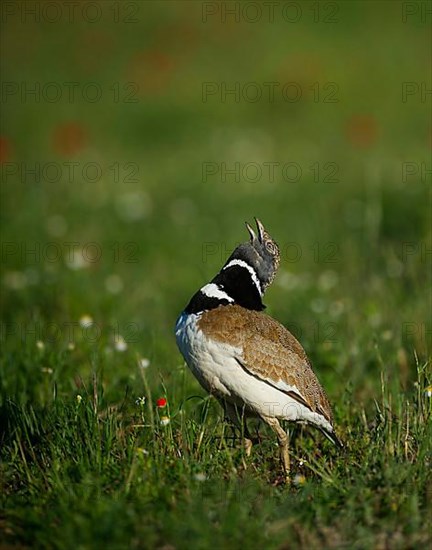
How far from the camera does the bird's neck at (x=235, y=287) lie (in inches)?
186

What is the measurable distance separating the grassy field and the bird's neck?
23.6 inches

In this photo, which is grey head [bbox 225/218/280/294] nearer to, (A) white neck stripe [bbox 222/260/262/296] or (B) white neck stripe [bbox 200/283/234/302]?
(A) white neck stripe [bbox 222/260/262/296]

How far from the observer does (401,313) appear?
22.9ft

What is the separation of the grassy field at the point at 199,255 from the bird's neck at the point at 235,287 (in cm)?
60

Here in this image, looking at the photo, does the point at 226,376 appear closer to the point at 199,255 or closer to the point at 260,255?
the point at 260,255

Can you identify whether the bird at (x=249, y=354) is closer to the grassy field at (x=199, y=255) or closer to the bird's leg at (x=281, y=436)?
the bird's leg at (x=281, y=436)

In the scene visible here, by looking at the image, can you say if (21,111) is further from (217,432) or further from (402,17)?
(217,432)

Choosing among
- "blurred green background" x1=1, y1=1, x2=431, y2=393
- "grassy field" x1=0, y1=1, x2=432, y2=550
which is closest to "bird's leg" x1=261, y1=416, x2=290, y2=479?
"grassy field" x1=0, y1=1, x2=432, y2=550

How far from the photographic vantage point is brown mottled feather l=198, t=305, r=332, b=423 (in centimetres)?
451

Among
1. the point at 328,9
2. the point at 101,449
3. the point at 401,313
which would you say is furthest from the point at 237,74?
the point at 101,449

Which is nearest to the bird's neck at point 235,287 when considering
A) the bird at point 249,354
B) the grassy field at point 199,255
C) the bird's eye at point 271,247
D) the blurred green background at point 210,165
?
the bird at point 249,354

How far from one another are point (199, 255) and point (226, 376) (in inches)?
192

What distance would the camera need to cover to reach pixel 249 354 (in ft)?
14.8

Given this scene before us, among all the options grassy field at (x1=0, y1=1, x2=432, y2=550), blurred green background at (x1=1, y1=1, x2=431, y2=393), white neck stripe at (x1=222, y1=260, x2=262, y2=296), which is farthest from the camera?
blurred green background at (x1=1, y1=1, x2=431, y2=393)
